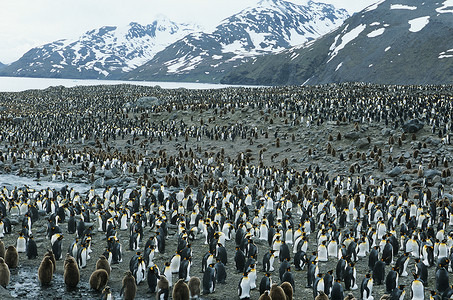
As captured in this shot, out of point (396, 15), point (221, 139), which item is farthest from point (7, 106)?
point (396, 15)

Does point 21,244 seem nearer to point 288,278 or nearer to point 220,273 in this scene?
point 220,273

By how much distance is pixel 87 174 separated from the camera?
25531mm

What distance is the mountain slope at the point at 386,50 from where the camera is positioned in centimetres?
7838

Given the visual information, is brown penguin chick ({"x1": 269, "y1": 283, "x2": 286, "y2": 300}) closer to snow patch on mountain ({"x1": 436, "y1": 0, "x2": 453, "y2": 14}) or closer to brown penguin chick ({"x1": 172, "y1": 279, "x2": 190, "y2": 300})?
brown penguin chick ({"x1": 172, "y1": 279, "x2": 190, "y2": 300})

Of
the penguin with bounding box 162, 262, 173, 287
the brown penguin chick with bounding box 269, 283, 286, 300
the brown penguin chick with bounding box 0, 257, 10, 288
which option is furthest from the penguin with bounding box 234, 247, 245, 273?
the brown penguin chick with bounding box 0, 257, 10, 288

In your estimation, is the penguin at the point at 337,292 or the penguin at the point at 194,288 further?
the penguin at the point at 194,288

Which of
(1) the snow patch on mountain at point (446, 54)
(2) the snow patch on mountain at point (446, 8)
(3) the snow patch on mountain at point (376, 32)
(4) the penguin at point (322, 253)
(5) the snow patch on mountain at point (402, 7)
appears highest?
(5) the snow patch on mountain at point (402, 7)

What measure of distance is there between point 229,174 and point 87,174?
9.18 metres

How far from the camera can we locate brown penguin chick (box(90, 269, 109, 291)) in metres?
9.52

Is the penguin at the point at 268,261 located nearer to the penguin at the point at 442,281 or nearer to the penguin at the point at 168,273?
the penguin at the point at 168,273

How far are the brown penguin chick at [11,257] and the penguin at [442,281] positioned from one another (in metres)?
10.9

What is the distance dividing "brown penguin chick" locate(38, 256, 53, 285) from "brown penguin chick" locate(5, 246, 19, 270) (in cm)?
146

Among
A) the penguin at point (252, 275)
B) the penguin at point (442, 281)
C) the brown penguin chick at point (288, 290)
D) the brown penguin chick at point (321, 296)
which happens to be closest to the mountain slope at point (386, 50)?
the penguin at point (442, 281)

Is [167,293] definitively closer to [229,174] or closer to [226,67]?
[229,174]
